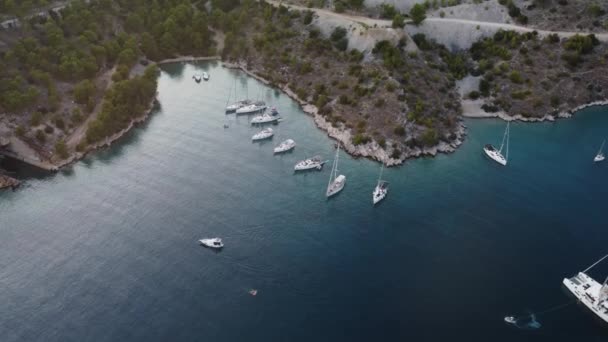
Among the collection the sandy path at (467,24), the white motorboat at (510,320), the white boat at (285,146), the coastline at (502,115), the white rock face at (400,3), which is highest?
the white rock face at (400,3)

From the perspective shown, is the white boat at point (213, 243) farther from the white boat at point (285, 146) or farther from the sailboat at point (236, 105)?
the sailboat at point (236, 105)

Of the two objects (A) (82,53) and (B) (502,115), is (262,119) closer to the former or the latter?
(A) (82,53)

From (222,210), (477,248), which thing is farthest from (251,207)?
(477,248)

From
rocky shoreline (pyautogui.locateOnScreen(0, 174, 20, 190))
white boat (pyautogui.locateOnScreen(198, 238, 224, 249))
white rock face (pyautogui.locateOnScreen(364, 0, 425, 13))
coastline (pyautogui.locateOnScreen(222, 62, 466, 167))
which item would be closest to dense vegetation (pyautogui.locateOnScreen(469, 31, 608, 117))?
coastline (pyautogui.locateOnScreen(222, 62, 466, 167))

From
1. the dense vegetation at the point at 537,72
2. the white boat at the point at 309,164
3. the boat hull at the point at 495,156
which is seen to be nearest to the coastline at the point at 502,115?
the dense vegetation at the point at 537,72

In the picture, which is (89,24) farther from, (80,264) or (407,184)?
(407,184)

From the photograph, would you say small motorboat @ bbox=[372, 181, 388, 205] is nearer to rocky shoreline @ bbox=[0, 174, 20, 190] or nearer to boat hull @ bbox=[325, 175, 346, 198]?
boat hull @ bbox=[325, 175, 346, 198]
